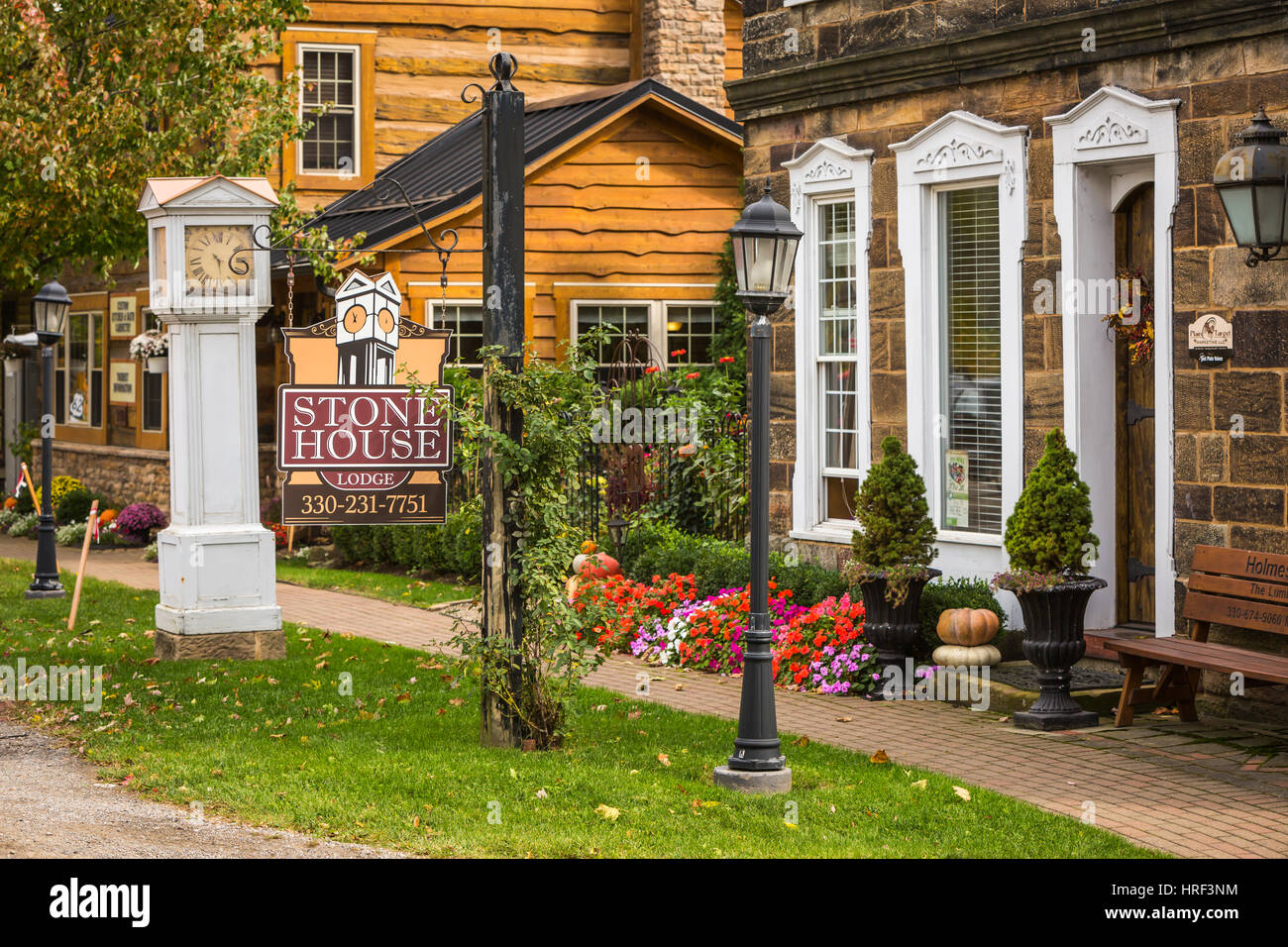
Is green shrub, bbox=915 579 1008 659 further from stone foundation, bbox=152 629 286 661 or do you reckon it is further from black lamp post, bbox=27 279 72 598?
black lamp post, bbox=27 279 72 598

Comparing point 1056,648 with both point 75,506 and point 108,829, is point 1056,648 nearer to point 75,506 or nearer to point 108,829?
point 108,829

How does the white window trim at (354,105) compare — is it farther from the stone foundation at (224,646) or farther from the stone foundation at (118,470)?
the stone foundation at (224,646)

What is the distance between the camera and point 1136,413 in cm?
1030

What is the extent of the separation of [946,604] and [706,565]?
2.29m

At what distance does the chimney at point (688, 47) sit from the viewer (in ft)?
72.0

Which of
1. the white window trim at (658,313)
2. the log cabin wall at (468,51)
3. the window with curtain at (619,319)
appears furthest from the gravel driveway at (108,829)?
the log cabin wall at (468,51)

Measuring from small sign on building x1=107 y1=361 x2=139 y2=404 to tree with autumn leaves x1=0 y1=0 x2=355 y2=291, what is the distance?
6259 millimetres

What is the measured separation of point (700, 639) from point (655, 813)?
4666mm

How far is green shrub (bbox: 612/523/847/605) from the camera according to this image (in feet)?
38.5

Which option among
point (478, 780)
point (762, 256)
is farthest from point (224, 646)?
point (762, 256)

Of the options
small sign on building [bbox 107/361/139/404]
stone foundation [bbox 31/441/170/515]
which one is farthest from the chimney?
stone foundation [bbox 31/441/170/515]

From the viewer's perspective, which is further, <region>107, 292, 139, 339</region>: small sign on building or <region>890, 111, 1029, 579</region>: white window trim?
<region>107, 292, 139, 339</region>: small sign on building

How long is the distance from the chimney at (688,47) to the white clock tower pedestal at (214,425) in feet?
37.4

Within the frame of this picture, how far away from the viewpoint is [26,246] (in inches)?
568
